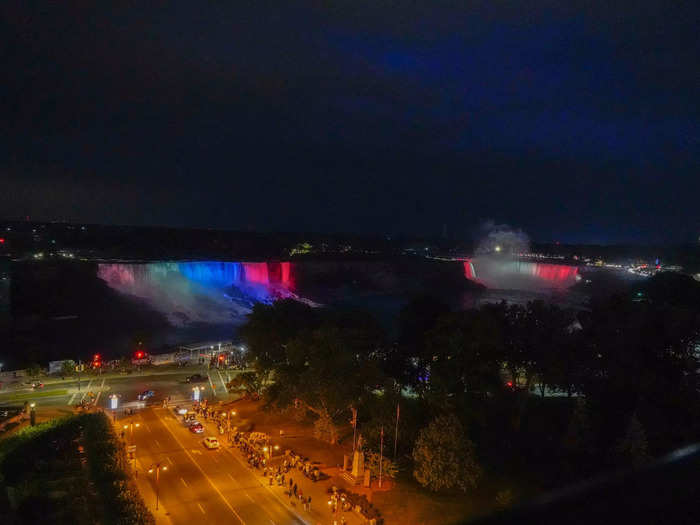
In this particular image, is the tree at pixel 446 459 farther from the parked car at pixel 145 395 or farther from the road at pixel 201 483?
the parked car at pixel 145 395

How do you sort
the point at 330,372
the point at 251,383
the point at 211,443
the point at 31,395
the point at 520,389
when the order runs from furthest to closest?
1. the point at 31,395
2. the point at 251,383
3. the point at 520,389
4. the point at 330,372
5. the point at 211,443

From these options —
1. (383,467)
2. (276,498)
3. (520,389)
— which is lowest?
(276,498)

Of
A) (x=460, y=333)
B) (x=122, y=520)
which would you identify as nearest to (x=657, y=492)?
(x=122, y=520)

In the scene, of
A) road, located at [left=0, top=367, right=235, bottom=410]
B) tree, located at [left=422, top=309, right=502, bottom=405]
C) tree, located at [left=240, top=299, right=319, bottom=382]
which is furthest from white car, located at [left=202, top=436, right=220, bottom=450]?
tree, located at [left=422, top=309, right=502, bottom=405]

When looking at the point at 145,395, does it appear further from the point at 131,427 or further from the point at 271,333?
Result: the point at 271,333

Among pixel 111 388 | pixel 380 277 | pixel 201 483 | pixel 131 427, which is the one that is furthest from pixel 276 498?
pixel 380 277

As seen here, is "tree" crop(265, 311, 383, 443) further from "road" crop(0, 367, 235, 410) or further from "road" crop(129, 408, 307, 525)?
"road" crop(0, 367, 235, 410)

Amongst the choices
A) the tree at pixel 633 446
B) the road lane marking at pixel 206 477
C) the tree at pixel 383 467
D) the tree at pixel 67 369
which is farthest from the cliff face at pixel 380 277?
the tree at pixel 633 446
